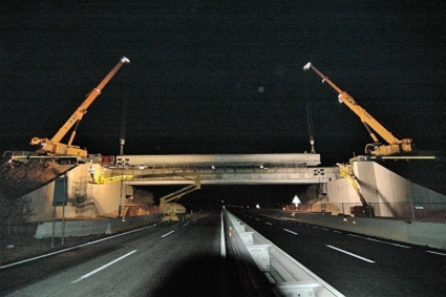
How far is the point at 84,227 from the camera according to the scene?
1795 centimetres

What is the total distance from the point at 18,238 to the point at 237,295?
14.2 meters

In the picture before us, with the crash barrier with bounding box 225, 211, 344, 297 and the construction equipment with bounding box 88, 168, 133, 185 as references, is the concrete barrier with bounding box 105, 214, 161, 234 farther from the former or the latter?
the crash barrier with bounding box 225, 211, 344, 297

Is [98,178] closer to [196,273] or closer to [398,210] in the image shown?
[196,273]

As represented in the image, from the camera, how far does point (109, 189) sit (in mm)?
A: 41031

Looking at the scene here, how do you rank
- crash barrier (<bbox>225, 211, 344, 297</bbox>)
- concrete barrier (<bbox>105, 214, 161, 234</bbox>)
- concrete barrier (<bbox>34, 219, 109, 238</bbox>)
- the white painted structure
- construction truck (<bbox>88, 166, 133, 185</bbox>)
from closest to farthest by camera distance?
crash barrier (<bbox>225, 211, 344, 297</bbox>) < concrete barrier (<bbox>34, 219, 109, 238</bbox>) < concrete barrier (<bbox>105, 214, 161, 234</bbox>) < the white painted structure < construction truck (<bbox>88, 166, 133, 185</bbox>)

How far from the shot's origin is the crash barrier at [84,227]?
1519cm

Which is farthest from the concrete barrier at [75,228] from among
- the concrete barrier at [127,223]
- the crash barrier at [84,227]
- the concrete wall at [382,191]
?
the concrete wall at [382,191]

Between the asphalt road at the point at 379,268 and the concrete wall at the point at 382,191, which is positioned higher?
the concrete wall at the point at 382,191

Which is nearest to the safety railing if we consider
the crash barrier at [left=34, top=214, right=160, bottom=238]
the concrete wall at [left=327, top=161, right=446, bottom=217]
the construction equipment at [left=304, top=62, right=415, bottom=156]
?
the concrete wall at [left=327, top=161, right=446, bottom=217]

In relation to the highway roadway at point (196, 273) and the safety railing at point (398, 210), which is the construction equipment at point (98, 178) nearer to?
the highway roadway at point (196, 273)

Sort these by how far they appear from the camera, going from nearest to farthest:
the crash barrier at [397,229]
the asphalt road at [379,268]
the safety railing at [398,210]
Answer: the asphalt road at [379,268]
the crash barrier at [397,229]
the safety railing at [398,210]

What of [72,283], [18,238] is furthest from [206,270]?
[18,238]

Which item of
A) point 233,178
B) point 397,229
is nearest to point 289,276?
point 397,229

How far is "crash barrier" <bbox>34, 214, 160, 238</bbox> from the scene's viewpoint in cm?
1519
